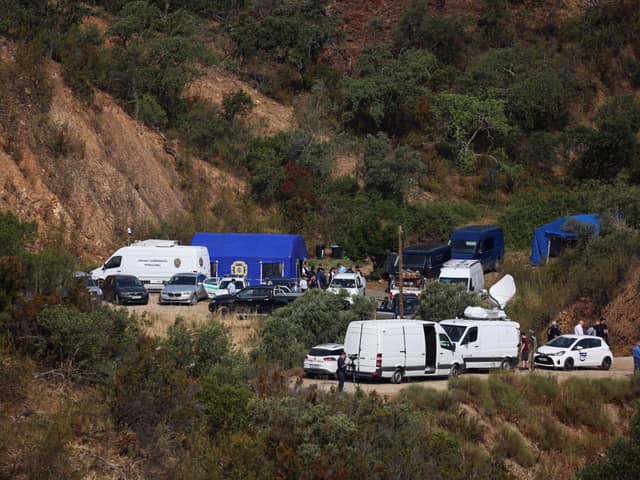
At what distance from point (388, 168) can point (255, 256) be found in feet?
61.4

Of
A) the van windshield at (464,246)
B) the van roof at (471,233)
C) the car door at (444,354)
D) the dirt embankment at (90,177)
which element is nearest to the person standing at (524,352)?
the car door at (444,354)

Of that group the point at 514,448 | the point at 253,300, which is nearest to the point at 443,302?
the point at 253,300

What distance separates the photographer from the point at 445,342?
29.1 m

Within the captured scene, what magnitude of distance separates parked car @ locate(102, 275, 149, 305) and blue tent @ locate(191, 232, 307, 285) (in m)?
6.77

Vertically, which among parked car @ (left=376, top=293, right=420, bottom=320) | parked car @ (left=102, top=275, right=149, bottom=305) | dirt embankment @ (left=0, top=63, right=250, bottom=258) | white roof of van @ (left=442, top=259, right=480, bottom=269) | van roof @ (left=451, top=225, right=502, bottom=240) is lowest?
parked car @ (left=376, top=293, right=420, bottom=320)

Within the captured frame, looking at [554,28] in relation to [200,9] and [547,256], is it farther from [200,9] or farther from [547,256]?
[547,256]

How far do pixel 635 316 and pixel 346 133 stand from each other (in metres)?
36.4

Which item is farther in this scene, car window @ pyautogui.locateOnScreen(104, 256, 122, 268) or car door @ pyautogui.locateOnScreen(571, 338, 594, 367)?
car window @ pyautogui.locateOnScreen(104, 256, 122, 268)

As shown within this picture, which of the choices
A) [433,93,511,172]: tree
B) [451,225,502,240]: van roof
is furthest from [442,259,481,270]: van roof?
[433,93,511,172]: tree

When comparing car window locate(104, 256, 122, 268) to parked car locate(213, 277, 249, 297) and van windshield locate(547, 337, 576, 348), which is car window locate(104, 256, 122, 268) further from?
van windshield locate(547, 337, 576, 348)

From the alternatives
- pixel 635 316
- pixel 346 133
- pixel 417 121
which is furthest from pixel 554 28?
pixel 635 316

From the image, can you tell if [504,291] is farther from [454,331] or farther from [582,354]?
[454,331]

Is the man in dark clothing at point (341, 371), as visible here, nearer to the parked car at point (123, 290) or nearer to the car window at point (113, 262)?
the parked car at point (123, 290)

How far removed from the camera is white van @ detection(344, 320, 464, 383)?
90.5ft
